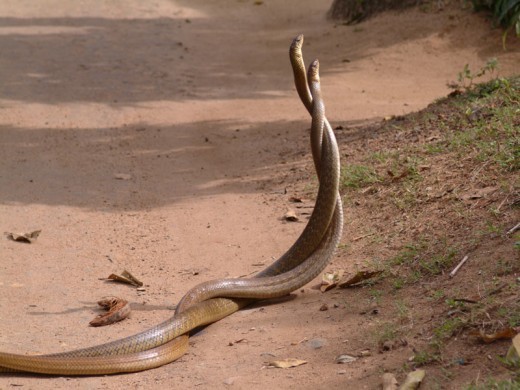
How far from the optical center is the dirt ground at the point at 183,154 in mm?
5207

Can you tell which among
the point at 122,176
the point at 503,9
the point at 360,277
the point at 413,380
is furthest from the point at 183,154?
the point at 413,380

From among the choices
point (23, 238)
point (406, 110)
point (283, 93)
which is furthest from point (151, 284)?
point (283, 93)

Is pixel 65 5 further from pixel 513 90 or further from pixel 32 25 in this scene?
pixel 513 90

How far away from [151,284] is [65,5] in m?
11.7

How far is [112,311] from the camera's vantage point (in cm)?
570

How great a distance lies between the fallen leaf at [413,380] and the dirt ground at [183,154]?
22 centimetres

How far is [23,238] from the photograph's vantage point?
7.05 metres

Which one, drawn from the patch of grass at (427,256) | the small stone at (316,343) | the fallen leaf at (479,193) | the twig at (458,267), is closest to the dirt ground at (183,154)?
the small stone at (316,343)

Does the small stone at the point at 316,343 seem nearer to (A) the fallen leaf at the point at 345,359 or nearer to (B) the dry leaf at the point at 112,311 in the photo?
(A) the fallen leaf at the point at 345,359

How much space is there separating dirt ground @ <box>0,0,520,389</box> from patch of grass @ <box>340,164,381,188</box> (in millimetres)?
507

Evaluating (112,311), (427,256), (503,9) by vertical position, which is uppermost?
(503,9)

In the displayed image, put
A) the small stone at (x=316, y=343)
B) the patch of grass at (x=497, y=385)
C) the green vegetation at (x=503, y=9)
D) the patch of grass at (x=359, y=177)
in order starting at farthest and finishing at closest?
the green vegetation at (x=503, y=9) → the patch of grass at (x=359, y=177) → the small stone at (x=316, y=343) → the patch of grass at (x=497, y=385)

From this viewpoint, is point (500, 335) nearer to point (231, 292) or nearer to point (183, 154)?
point (231, 292)

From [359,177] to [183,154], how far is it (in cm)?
262
